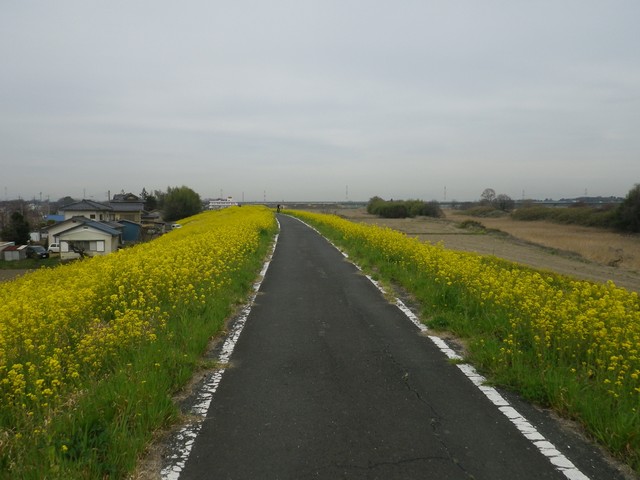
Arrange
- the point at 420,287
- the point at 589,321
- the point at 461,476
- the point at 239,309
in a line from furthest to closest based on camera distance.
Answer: the point at 420,287
the point at 239,309
the point at 589,321
the point at 461,476

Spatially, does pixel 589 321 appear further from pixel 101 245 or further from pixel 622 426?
pixel 101 245

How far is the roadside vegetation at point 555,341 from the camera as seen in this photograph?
3.44m

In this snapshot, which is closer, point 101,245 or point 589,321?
point 589,321

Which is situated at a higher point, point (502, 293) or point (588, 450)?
point (502, 293)

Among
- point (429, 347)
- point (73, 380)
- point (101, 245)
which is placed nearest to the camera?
point (73, 380)

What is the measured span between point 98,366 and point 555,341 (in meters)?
4.68

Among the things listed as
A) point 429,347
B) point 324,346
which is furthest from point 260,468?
point 429,347

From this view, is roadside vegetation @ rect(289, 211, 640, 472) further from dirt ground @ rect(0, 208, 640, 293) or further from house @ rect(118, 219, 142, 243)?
house @ rect(118, 219, 142, 243)

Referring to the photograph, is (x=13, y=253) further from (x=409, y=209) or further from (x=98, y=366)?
(x=409, y=209)

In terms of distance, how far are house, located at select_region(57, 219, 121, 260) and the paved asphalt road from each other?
110ft

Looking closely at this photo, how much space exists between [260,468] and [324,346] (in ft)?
8.20

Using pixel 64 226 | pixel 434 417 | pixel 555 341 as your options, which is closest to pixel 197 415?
pixel 434 417

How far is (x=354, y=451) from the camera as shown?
3.00m

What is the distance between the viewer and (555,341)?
4.64m
